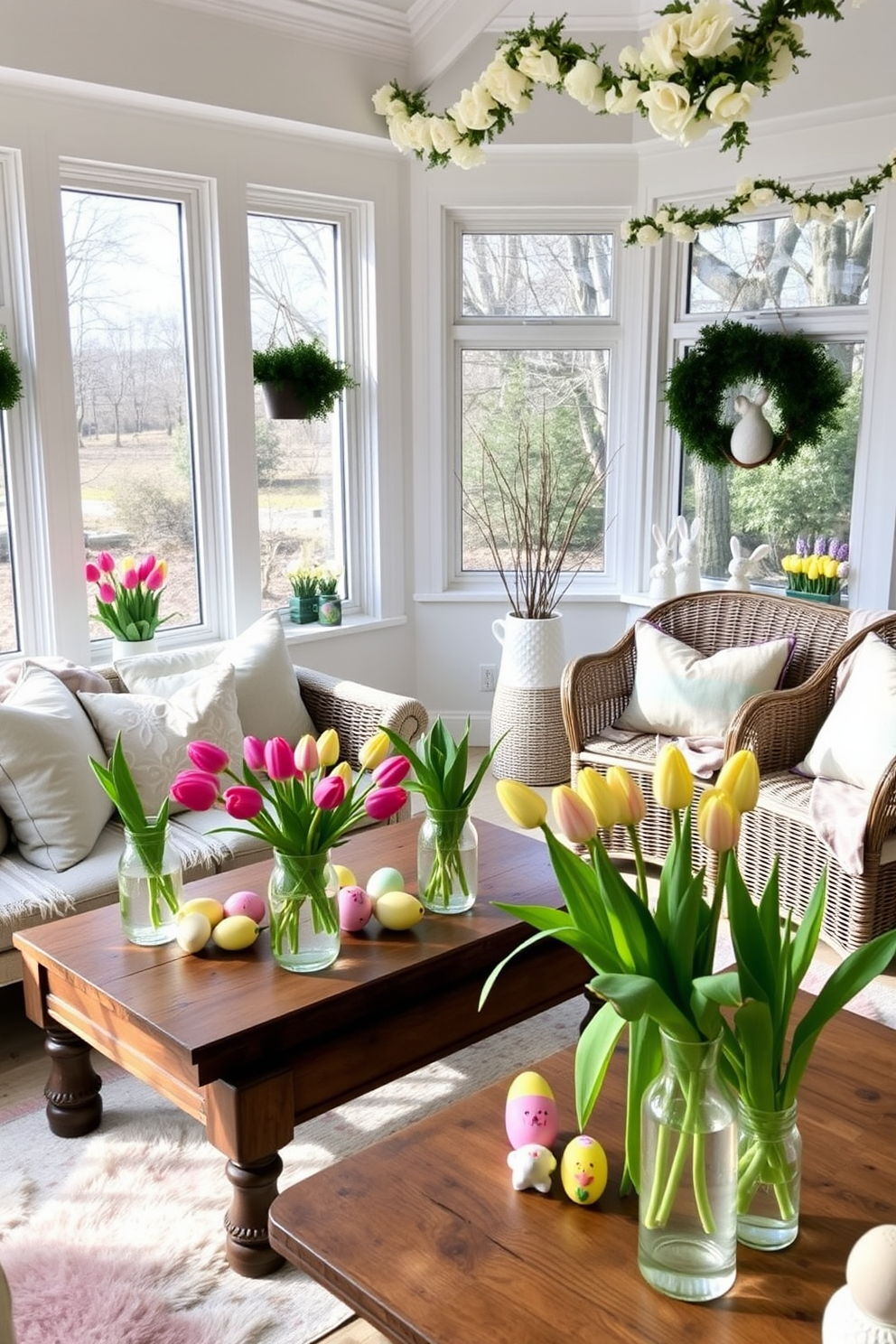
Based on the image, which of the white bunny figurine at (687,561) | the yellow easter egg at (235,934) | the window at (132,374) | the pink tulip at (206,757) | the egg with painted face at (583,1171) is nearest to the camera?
the egg with painted face at (583,1171)

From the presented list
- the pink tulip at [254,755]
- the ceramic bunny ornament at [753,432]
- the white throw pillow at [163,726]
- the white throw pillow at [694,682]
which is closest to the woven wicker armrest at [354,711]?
the white throw pillow at [163,726]

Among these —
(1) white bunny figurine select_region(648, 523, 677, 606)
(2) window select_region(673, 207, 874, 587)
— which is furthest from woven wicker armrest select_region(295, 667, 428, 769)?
(2) window select_region(673, 207, 874, 587)

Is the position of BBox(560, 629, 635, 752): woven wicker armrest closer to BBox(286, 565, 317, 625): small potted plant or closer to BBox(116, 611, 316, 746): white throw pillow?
BBox(116, 611, 316, 746): white throw pillow

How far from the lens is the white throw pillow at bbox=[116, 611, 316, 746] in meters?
3.66

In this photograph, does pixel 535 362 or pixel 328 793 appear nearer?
pixel 328 793

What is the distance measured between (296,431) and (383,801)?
118 inches

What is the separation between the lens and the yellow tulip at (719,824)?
1299 mm

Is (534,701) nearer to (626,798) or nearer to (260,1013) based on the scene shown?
(260,1013)

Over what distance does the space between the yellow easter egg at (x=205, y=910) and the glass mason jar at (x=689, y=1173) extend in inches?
48.1

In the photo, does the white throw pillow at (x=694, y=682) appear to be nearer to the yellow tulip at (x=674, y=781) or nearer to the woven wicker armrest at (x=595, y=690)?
the woven wicker armrest at (x=595, y=690)

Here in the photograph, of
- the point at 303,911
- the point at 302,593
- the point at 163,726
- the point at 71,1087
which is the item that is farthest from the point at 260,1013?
the point at 302,593

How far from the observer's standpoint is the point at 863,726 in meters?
3.46

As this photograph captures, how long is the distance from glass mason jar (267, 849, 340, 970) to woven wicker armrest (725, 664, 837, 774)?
5.39ft

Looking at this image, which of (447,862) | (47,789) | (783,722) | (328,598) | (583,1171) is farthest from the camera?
(328,598)
